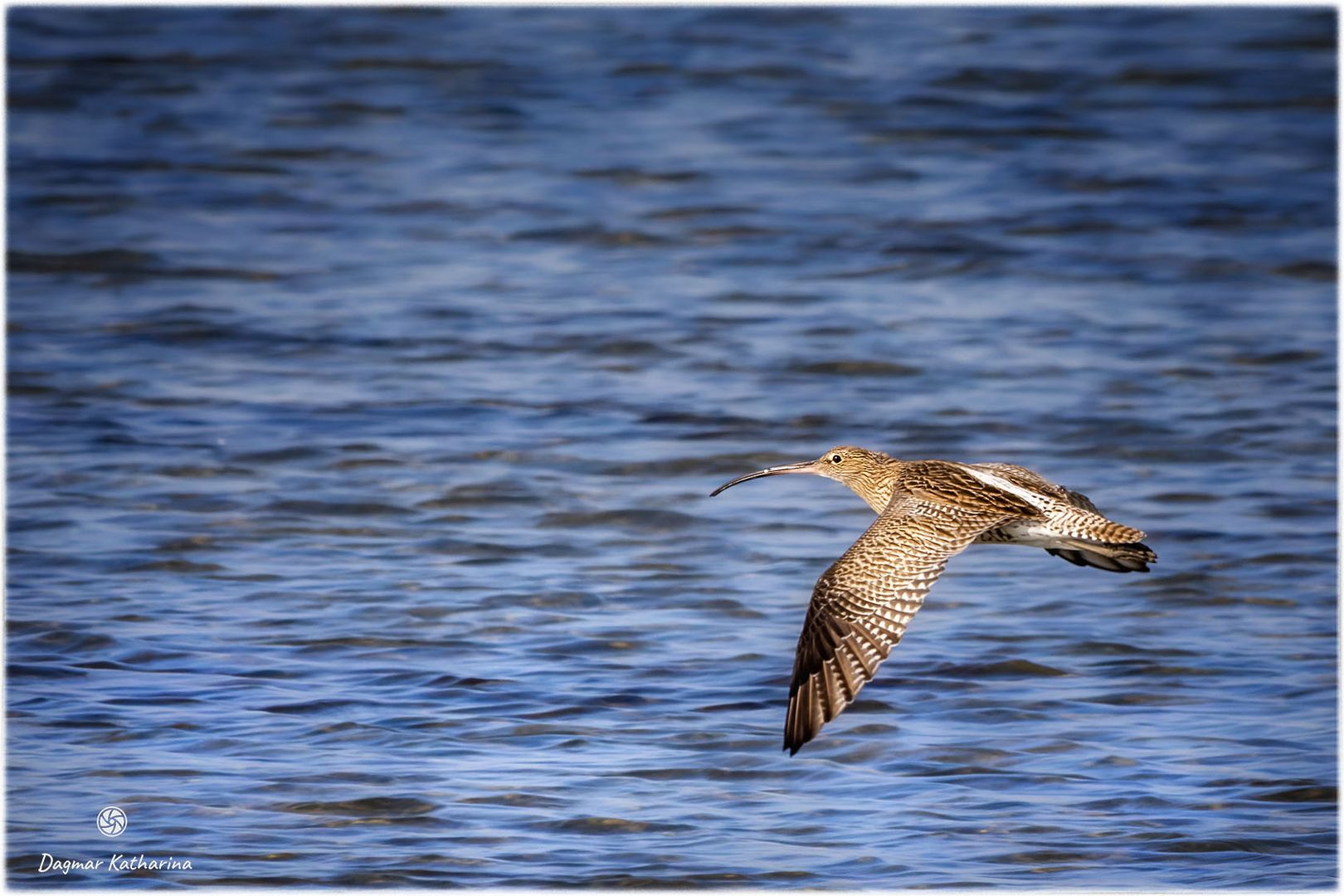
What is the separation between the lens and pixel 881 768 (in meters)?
6.32

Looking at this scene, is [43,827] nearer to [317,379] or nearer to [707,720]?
[707,720]

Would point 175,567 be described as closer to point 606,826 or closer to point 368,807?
point 368,807

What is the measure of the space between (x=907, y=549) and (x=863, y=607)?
1.02 ft

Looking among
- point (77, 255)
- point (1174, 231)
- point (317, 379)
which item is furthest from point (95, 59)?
point (1174, 231)

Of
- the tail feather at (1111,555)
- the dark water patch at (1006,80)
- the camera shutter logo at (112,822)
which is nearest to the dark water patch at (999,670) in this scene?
the tail feather at (1111,555)

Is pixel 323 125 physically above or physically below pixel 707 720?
above

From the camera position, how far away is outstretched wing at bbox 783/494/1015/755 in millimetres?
5402

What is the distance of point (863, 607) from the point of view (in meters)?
5.60

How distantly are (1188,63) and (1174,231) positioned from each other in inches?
145

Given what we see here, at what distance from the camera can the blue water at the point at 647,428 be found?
19.8 ft

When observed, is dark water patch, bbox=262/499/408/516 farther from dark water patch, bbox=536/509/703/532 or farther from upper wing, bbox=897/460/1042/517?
upper wing, bbox=897/460/1042/517

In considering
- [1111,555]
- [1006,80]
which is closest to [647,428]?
[1111,555]

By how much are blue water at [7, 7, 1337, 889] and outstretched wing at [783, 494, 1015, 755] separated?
23.3 inches

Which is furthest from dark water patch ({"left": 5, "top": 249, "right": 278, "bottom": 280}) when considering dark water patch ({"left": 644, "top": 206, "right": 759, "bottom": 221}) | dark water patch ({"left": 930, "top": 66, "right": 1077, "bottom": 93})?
dark water patch ({"left": 930, "top": 66, "right": 1077, "bottom": 93})
